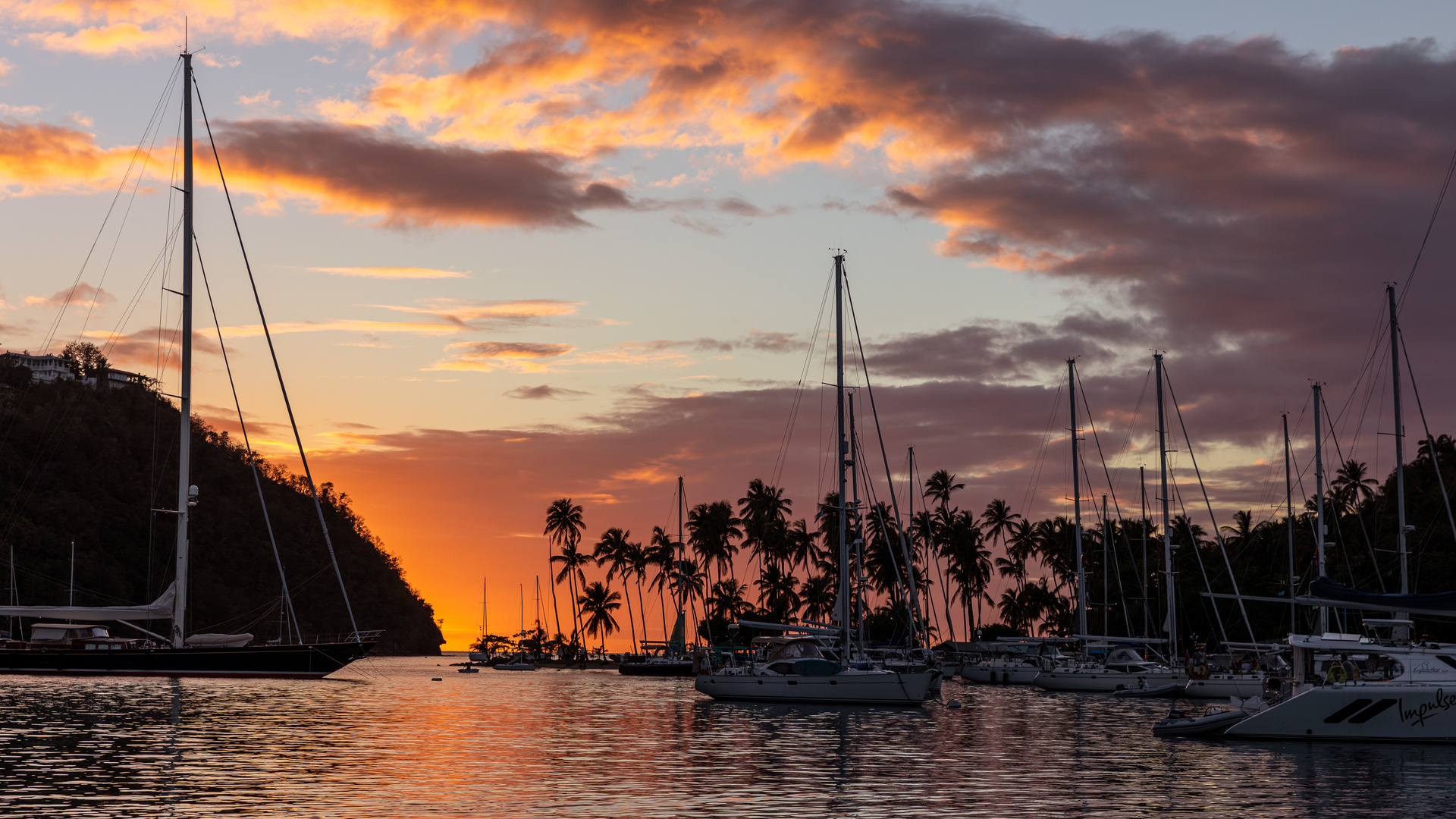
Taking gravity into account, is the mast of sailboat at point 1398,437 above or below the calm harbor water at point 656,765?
above

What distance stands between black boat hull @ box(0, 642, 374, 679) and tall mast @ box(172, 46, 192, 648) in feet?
4.59

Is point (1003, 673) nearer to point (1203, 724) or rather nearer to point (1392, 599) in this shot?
point (1203, 724)

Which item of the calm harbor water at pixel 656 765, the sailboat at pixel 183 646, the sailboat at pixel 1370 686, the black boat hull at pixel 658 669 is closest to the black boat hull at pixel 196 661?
the sailboat at pixel 183 646

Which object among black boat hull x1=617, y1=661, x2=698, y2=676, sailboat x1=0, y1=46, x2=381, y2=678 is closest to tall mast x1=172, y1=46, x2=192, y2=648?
sailboat x1=0, y1=46, x2=381, y2=678

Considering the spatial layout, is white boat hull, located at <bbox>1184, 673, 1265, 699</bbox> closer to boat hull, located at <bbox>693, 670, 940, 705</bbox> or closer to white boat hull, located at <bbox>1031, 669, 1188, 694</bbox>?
white boat hull, located at <bbox>1031, 669, 1188, 694</bbox>

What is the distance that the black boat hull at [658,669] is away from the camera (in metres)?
118

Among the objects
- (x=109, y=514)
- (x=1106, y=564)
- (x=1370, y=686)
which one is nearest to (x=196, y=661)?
(x=1370, y=686)

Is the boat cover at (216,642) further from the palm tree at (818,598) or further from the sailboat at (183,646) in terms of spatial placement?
the palm tree at (818,598)

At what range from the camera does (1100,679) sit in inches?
2987

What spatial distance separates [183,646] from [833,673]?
1421 inches

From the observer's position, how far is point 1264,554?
120375 millimetres

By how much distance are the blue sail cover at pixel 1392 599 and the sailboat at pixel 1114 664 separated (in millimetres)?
32011

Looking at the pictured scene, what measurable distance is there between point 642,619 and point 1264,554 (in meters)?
74.7

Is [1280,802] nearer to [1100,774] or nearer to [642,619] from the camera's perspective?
[1100,774]
